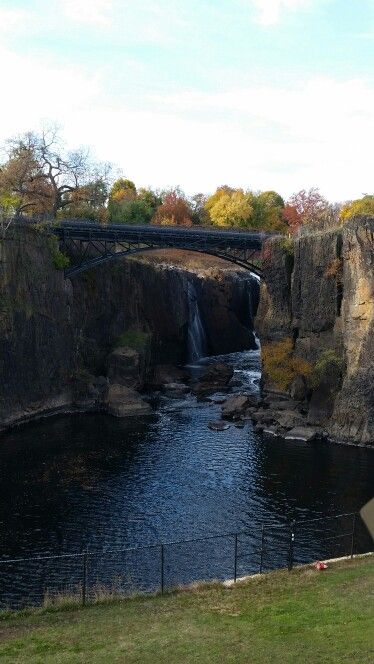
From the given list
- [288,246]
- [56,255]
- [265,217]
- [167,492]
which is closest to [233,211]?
[265,217]

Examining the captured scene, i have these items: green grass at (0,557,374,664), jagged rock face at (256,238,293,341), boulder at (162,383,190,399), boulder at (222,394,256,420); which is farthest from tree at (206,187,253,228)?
green grass at (0,557,374,664)

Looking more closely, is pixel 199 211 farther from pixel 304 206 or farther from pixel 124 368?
pixel 124 368

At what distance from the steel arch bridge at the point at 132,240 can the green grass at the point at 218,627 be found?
1859 inches

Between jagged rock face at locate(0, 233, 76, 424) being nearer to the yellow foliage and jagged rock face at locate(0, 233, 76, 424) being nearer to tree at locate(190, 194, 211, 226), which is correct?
the yellow foliage

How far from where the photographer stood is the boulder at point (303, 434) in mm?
52656

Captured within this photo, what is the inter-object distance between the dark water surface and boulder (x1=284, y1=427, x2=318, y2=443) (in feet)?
3.57

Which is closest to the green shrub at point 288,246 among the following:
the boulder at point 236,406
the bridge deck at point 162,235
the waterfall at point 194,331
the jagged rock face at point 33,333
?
the bridge deck at point 162,235

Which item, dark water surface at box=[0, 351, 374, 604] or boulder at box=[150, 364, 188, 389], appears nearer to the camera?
dark water surface at box=[0, 351, 374, 604]

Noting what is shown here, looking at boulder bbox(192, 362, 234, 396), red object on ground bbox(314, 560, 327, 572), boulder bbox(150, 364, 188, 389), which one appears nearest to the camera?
red object on ground bbox(314, 560, 327, 572)

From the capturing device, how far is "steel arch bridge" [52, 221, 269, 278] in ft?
219

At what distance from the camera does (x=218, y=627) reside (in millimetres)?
19500

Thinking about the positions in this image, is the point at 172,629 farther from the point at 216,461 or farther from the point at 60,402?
the point at 60,402

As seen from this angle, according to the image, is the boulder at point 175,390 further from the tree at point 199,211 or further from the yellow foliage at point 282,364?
the tree at point 199,211

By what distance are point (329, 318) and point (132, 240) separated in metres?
23.4
